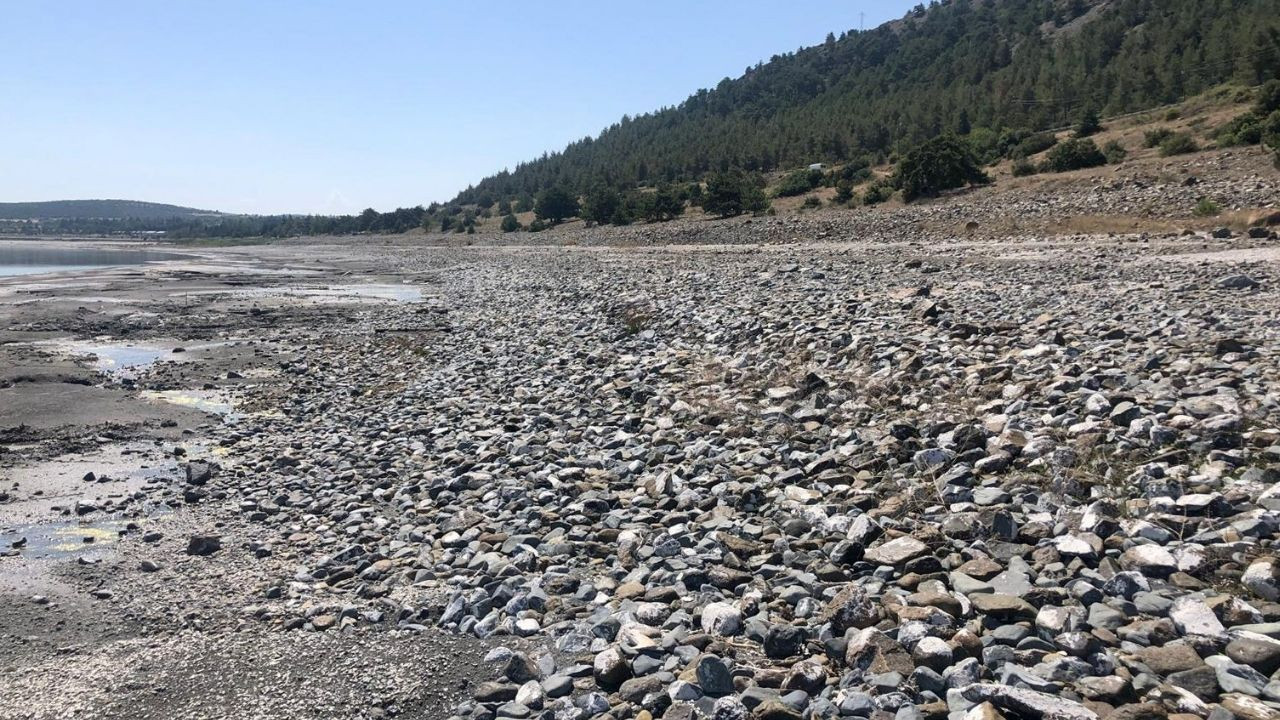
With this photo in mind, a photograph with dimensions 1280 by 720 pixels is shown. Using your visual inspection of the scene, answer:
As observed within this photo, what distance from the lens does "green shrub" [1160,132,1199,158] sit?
3228 centimetres

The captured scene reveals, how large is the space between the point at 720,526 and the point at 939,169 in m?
38.9

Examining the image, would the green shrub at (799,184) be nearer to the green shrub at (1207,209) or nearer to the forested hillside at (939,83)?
the forested hillside at (939,83)

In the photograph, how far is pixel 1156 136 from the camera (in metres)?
37.1

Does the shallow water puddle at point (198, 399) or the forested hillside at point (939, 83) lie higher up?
the forested hillside at point (939, 83)

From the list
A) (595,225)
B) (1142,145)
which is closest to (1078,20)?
(595,225)

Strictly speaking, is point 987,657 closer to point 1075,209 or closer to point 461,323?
point 461,323

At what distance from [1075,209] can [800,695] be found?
28.4 metres

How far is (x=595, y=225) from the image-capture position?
247 ft

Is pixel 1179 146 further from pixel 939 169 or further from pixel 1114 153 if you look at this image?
pixel 939 169

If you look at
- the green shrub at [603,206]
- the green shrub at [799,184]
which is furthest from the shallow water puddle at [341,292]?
the green shrub at [603,206]

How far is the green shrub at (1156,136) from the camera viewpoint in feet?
120

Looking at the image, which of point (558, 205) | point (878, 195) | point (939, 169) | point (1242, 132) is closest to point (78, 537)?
point (1242, 132)

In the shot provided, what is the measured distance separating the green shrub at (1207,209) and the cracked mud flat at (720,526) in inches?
371

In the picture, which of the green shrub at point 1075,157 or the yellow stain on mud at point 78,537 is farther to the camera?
the green shrub at point 1075,157
